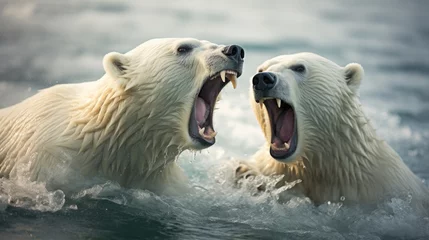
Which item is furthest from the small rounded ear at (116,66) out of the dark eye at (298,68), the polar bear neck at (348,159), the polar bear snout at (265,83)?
the polar bear neck at (348,159)

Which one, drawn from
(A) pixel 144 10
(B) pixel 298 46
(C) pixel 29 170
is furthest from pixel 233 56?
(A) pixel 144 10

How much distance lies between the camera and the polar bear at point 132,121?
224 inches

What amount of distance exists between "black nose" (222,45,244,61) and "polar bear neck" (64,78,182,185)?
70 cm

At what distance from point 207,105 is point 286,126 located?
764 mm

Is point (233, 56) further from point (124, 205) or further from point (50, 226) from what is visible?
point (50, 226)

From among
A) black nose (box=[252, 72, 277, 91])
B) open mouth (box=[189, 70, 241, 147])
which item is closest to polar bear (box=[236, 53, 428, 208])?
black nose (box=[252, 72, 277, 91])

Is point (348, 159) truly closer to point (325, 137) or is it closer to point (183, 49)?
point (325, 137)

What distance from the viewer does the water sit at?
555 cm

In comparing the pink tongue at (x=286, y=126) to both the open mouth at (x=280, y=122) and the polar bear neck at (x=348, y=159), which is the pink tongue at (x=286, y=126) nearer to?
the open mouth at (x=280, y=122)

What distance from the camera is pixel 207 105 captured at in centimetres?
614

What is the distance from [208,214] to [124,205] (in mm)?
703

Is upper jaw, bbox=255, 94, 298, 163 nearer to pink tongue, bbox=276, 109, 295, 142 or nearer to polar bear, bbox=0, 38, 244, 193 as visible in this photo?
pink tongue, bbox=276, 109, 295, 142

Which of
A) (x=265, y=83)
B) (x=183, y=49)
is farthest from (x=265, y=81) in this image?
(x=183, y=49)

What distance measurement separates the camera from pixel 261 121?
6.41 m
